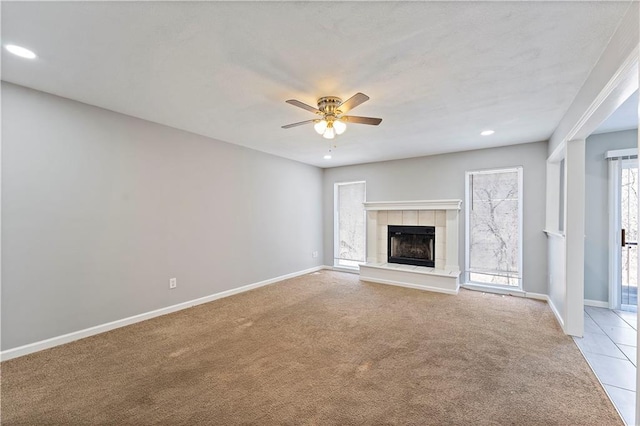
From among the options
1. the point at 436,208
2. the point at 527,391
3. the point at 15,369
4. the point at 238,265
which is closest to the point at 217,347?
the point at 15,369

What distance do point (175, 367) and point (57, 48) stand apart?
8.71 ft

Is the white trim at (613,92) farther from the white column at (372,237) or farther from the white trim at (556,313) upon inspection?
the white column at (372,237)

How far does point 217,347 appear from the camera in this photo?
2686 mm

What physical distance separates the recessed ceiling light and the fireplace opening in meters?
5.36

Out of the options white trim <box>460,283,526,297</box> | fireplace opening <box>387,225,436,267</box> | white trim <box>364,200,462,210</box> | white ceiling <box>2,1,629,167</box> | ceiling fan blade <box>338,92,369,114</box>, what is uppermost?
white ceiling <box>2,1,629,167</box>

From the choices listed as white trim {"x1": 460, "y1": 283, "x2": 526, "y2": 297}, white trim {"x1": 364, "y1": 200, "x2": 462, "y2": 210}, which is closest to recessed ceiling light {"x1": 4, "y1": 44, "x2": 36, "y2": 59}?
white trim {"x1": 364, "y1": 200, "x2": 462, "y2": 210}

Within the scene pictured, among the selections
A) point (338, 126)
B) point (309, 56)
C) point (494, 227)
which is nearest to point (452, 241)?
point (494, 227)

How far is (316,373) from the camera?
2244mm

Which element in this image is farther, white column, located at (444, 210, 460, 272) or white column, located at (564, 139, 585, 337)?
white column, located at (444, 210, 460, 272)

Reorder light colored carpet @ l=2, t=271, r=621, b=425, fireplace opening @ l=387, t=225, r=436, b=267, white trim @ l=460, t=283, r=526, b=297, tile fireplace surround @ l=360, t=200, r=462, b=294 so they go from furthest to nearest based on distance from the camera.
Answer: fireplace opening @ l=387, t=225, r=436, b=267
tile fireplace surround @ l=360, t=200, r=462, b=294
white trim @ l=460, t=283, r=526, b=297
light colored carpet @ l=2, t=271, r=621, b=425

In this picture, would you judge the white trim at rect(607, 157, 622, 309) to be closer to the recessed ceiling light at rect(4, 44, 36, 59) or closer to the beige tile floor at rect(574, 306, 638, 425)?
the beige tile floor at rect(574, 306, 638, 425)

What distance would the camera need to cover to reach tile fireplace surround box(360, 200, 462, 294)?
4746mm

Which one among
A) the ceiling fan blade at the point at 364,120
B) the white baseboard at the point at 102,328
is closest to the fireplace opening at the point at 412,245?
the white baseboard at the point at 102,328

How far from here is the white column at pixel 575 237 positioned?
9.37ft
